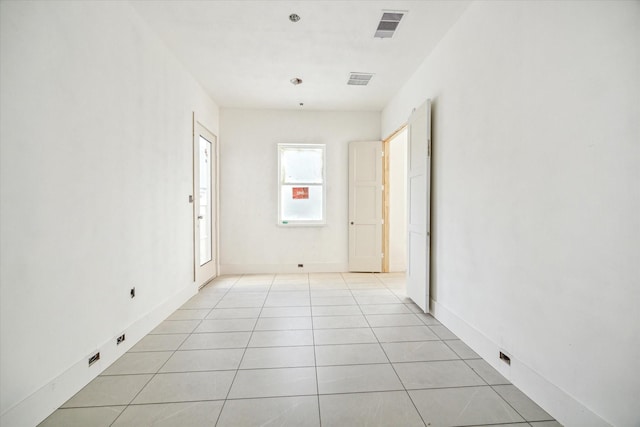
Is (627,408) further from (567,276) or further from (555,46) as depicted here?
(555,46)

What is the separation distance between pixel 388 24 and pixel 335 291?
3.39 meters

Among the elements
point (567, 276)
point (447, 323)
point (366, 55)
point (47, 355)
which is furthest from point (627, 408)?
point (366, 55)

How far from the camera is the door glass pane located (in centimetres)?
495

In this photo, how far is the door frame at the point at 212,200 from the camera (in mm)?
4281

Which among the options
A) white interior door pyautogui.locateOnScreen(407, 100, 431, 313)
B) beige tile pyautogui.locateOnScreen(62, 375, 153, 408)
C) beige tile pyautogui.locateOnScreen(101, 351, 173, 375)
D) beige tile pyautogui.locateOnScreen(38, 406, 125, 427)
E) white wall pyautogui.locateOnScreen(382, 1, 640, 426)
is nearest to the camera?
white wall pyautogui.locateOnScreen(382, 1, 640, 426)

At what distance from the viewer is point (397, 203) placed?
5926 millimetres

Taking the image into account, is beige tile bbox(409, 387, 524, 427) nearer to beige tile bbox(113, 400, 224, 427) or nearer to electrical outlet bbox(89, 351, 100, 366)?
beige tile bbox(113, 400, 224, 427)

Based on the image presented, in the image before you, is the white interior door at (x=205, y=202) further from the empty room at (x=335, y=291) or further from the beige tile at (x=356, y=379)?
the beige tile at (x=356, y=379)

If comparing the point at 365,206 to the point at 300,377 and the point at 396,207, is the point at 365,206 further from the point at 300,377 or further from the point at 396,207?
the point at 300,377

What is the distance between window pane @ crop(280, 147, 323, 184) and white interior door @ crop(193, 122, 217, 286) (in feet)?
4.25

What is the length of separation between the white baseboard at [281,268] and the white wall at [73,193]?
7.62ft

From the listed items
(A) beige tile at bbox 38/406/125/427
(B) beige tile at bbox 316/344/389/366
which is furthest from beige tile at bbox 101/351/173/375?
(B) beige tile at bbox 316/344/389/366

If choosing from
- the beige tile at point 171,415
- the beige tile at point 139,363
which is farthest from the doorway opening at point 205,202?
the beige tile at point 171,415

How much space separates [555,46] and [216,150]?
488 centimetres
